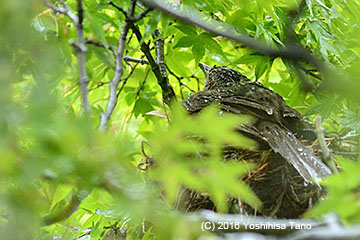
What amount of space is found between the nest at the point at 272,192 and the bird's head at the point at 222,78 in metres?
0.44

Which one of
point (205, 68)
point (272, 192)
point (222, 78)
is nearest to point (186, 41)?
point (222, 78)

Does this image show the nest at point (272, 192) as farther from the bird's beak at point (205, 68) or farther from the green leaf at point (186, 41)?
the bird's beak at point (205, 68)

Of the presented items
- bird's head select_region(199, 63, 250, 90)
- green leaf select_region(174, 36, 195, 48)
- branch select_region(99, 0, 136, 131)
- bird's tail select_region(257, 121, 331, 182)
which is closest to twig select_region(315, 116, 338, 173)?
bird's tail select_region(257, 121, 331, 182)

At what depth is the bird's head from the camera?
170 centimetres

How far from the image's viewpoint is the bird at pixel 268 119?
1195 millimetres

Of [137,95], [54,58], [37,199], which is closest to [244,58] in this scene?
[137,95]

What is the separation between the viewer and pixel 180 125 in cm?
58

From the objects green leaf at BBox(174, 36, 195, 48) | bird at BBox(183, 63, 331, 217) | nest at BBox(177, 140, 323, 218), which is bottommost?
nest at BBox(177, 140, 323, 218)

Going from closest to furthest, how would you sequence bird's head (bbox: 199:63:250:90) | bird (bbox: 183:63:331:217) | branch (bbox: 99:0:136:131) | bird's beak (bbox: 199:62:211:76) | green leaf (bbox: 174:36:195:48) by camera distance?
branch (bbox: 99:0:136:131) < bird (bbox: 183:63:331:217) < green leaf (bbox: 174:36:195:48) < bird's head (bbox: 199:63:250:90) < bird's beak (bbox: 199:62:211:76)

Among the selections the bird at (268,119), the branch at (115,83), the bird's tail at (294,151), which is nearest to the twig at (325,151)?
the bird's tail at (294,151)

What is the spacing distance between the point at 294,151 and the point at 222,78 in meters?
0.64

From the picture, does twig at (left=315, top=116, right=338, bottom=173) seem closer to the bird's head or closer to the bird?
the bird

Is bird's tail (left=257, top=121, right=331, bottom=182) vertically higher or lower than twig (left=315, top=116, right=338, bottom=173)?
higher

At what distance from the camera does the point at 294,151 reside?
1180mm
